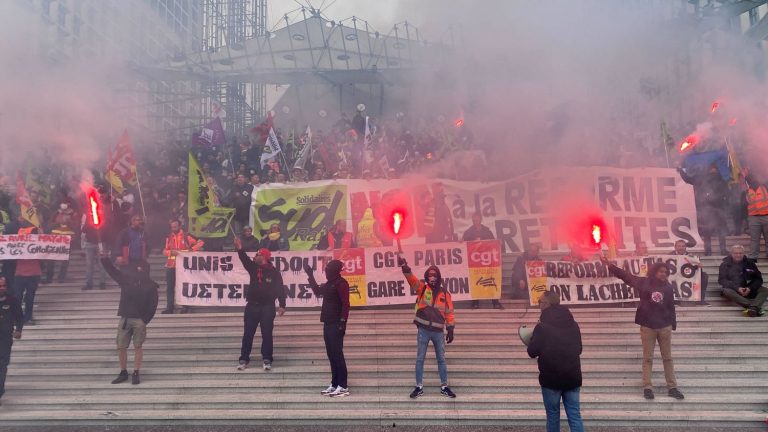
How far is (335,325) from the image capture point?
5.36 metres

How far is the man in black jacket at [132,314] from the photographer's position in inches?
223

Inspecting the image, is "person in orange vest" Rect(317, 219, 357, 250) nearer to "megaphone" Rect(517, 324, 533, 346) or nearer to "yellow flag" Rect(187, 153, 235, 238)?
"yellow flag" Rect(187, 153, 235, 238)

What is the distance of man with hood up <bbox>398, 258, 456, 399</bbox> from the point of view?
525 cm

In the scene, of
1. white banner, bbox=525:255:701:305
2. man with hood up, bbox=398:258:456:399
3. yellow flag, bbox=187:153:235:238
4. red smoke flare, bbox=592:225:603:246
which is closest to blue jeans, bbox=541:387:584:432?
man with hood up, bbox=398:258:456:399

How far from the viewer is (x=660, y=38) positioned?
28.6 ft

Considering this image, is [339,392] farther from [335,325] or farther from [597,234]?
[597,234]

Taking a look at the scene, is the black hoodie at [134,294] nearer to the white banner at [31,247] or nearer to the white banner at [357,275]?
the white banner at [357,275]

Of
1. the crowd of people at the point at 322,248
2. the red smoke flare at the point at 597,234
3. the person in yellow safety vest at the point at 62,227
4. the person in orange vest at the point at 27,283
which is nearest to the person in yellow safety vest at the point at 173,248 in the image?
the crowd of people at the point at 322,248

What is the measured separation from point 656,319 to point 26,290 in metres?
7.90

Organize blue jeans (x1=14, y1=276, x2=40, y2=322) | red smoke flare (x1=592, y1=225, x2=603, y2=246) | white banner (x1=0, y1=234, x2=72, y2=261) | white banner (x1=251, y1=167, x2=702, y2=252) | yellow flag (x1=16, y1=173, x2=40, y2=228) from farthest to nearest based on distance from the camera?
1. white banner (x1=251, y1=167, x2=702, y2=252)
2. yellow flag (x1=16, y1=173, x2=40, y2=228)
3. white banner (x1=0, y1=234, x2=72, y2=261)
4. blue jeans (x1=14, y1=276, x2=40, y2=322)
5. red smoke flare (x1=592, y1=225, x2=603, y2=246)

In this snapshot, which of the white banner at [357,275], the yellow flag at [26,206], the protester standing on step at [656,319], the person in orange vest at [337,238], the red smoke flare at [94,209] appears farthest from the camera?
the yellow flag at [26,206]

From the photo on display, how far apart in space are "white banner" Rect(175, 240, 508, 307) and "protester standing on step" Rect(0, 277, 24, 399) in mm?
1949

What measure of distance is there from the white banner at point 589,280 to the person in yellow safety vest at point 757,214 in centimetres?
138

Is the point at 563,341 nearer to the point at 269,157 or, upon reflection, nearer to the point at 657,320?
the point at 657,320
